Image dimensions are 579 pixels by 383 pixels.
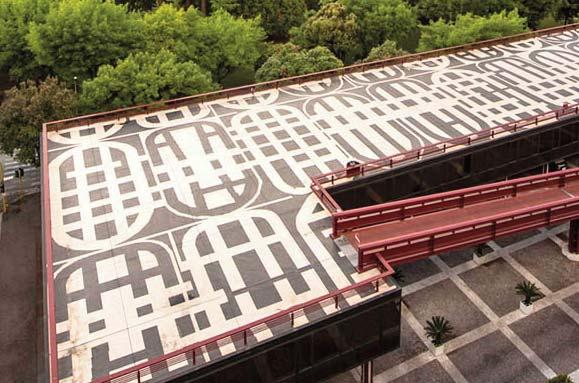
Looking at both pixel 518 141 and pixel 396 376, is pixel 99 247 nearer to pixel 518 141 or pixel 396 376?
pixel 396 376

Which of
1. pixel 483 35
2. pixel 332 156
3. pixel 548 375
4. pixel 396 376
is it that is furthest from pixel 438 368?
pixel 483 35

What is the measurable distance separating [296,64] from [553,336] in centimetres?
3779

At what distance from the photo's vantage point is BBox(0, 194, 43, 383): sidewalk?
34.7 metres

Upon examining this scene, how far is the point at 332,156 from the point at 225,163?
7.83 m

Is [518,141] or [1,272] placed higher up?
[518,141]

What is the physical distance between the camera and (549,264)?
132 ft

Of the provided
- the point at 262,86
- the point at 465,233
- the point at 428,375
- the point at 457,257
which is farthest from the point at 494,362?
the point at 262,86

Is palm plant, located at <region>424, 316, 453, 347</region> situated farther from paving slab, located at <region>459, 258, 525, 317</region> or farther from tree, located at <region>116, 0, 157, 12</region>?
tree, located at <region>116, 0, 157, 12</region>

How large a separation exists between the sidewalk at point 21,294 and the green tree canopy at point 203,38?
2346cm

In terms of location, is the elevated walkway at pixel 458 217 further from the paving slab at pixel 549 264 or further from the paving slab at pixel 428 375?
the paving slab at pixel 428 375

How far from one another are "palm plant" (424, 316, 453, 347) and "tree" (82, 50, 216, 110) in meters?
31.5

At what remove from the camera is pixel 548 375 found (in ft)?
104

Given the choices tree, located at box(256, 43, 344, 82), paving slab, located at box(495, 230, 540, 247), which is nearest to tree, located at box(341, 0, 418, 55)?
tree, located at box(256, 43, 344, 82)

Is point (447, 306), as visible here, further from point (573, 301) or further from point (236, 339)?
point (236, 339)
